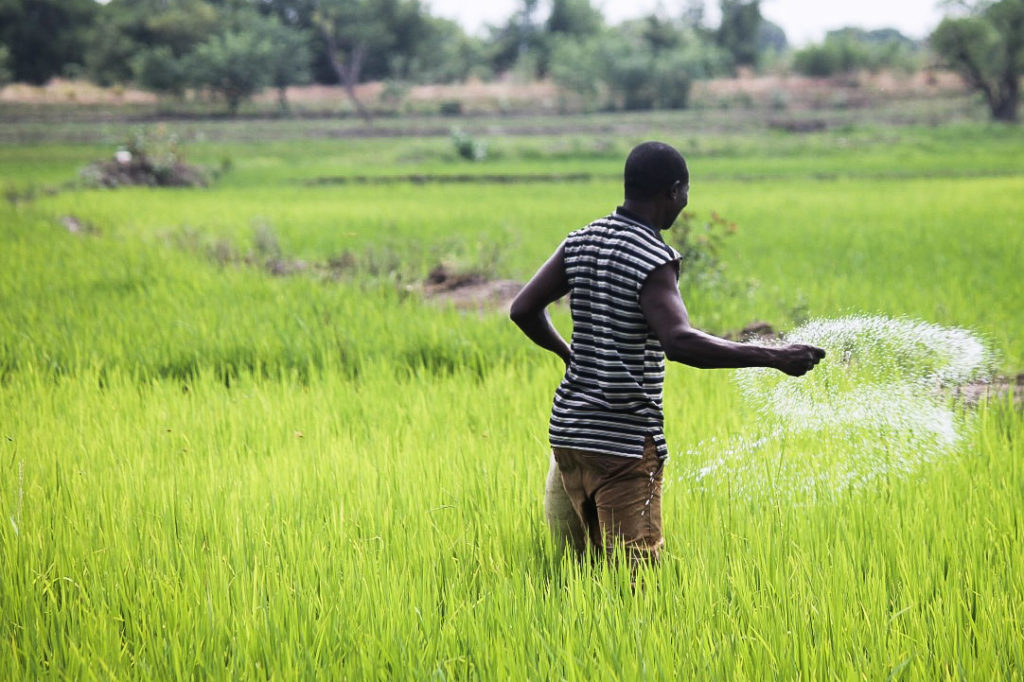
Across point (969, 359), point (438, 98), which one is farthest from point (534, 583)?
point (438, 98)

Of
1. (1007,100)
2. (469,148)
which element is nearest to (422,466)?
(469,148)

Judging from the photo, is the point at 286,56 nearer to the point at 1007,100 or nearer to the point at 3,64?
the point at 3,64

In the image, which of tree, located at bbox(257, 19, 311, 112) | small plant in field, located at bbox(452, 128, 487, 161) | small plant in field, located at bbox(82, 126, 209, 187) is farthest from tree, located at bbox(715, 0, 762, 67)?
small plant in field, located at bbox(82, 126, 209, 187)

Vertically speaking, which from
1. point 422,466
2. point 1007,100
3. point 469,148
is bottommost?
point 422,466

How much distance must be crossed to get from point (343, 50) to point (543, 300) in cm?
5087

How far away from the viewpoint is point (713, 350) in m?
2.11

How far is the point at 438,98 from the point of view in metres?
48.9

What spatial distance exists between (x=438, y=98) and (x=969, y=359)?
4752 centimetres

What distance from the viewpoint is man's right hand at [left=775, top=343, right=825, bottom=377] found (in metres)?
2.09

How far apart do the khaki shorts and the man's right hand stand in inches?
15.1

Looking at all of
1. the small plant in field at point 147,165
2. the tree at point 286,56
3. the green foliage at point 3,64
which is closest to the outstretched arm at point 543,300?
the small plant in field at point 147,165

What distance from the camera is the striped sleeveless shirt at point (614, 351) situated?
7.42 feet

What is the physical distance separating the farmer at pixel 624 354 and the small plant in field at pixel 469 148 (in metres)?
26.8

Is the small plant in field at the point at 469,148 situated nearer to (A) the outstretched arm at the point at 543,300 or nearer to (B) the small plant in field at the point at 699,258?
(B) the small plant in field at the point at 699,258
